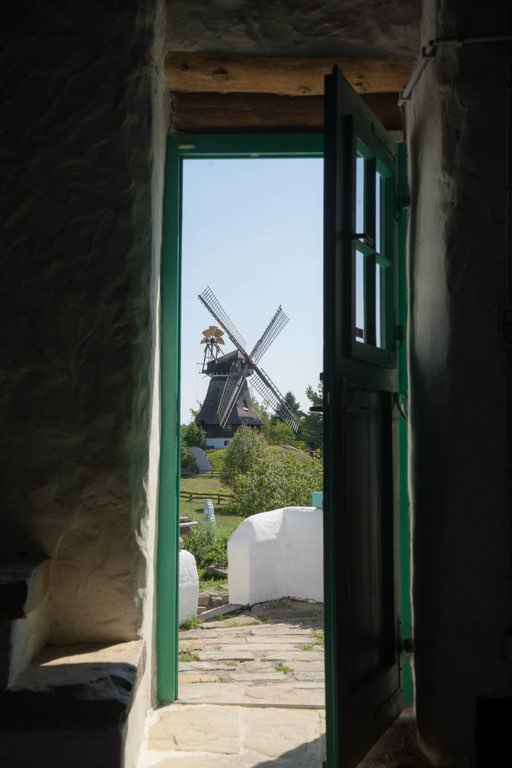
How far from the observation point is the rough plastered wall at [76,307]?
2.25 meters

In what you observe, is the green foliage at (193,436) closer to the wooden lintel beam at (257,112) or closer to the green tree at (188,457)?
the green tree at (188,457)

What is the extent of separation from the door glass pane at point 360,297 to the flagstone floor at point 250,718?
1.34 meters

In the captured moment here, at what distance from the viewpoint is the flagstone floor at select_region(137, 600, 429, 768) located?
2230mm

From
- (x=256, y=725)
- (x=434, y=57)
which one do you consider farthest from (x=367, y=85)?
(x=256, y=725)

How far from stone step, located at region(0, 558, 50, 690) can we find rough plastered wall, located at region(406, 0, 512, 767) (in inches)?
46.8

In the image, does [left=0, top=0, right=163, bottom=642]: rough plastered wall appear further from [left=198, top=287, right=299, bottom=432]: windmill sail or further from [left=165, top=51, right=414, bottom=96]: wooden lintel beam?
[left=198, top=287, right=299, bottom=432]: windmill sail

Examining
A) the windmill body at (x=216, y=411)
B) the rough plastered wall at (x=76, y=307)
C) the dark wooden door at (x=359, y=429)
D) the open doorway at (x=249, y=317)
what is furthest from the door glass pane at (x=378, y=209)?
the windmill body at (x=216, y=411)

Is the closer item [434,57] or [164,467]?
[434,57]

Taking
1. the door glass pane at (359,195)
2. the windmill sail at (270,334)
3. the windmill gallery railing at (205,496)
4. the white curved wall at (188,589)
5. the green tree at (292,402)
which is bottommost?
the windmill gallery railing at (205,496)

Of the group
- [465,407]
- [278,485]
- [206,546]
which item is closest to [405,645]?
[465,407]

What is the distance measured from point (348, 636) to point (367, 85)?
6.45 ft

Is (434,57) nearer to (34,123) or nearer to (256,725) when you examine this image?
(34,123)

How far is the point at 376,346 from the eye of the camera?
2400 millimetres

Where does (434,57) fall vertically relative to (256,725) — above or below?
above
